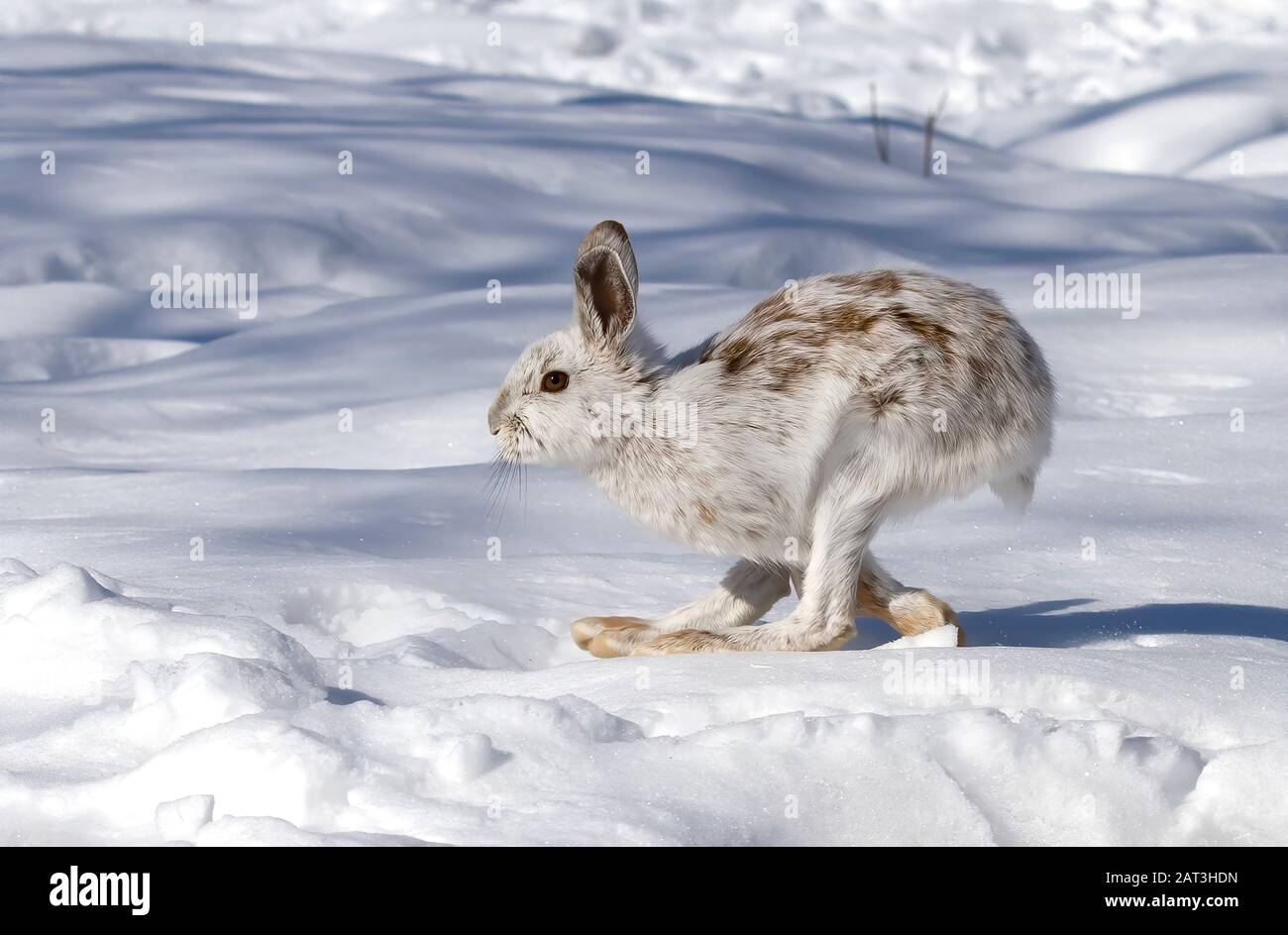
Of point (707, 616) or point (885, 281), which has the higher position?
point (885, 281)

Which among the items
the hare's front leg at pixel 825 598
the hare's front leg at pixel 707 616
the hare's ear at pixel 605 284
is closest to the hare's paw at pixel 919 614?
the hare's front leg at pixel 825 598

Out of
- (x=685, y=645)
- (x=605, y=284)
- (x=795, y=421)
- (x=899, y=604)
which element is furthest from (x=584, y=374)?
(x=899, y=604)

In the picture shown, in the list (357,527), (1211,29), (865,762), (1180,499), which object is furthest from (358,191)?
(1211,29)

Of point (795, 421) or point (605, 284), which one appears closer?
point (795, 421)

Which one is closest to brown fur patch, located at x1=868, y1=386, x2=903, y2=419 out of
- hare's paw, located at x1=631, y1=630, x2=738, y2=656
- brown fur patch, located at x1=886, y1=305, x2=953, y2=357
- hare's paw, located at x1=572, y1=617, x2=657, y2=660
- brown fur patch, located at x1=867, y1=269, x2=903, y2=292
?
brown fur patch, located at x1=886, y1=305, x2=953, y2=357

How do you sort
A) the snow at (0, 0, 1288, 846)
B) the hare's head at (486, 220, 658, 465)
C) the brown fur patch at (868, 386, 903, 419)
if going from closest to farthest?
the snow at (0, 0, 1288, 846), the brown fur patch at (868, 386, 903, 419), the hare's head at (486, 220, 658, 465)

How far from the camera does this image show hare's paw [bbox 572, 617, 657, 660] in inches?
116

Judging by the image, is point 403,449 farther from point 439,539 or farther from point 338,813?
point 338,813

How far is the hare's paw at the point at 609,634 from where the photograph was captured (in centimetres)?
294

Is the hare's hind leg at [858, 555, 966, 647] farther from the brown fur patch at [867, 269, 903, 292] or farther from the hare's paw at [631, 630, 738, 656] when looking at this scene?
the brown fur patch at [867, 269, 903, 292]

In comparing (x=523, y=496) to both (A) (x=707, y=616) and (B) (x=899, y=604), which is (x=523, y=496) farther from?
(B) (x=899, y=604)

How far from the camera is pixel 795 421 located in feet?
9.16

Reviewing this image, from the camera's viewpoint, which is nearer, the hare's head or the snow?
the snow

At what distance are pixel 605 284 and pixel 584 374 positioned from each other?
0.60ft
